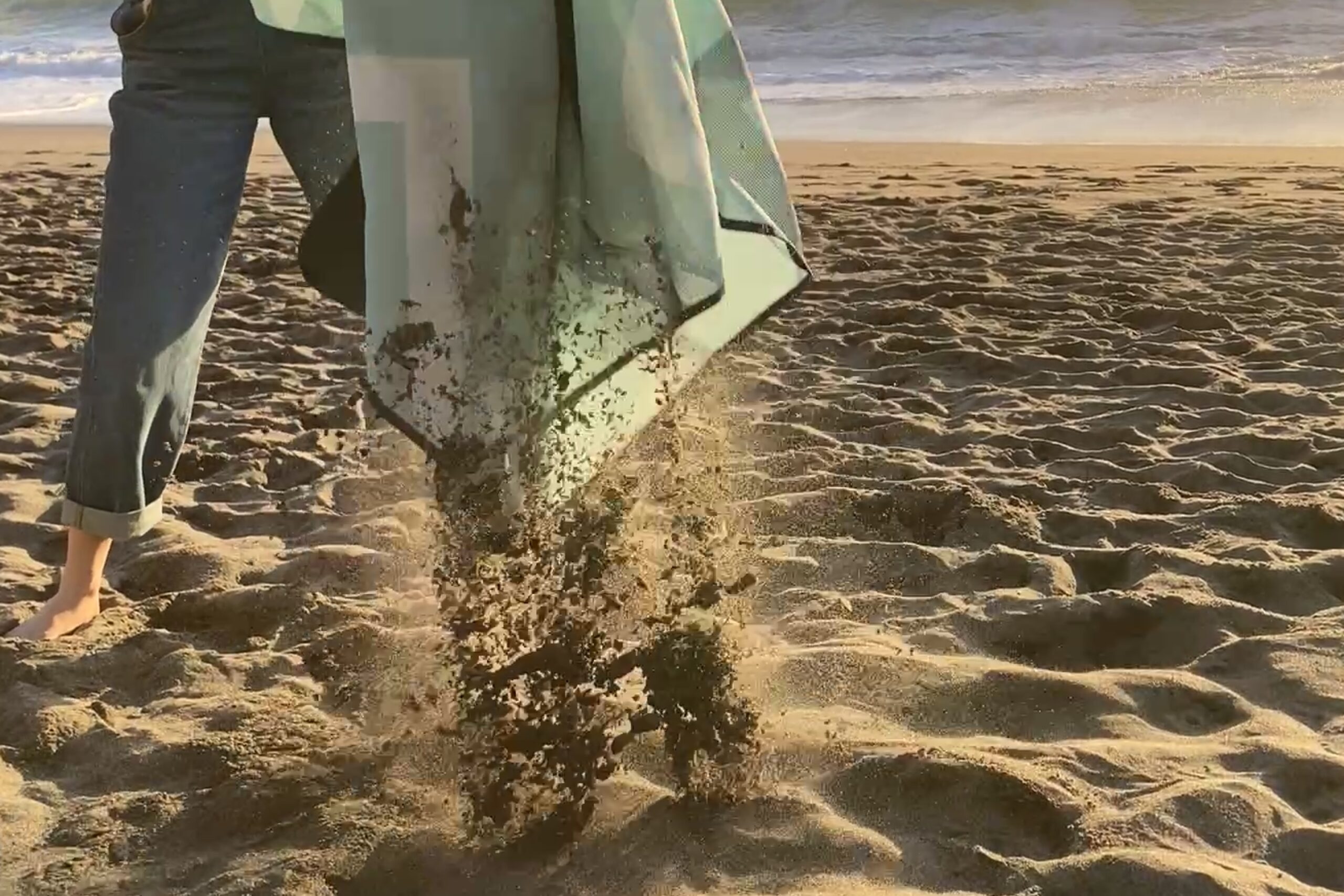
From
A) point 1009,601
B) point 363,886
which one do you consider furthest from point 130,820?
point 1009,601

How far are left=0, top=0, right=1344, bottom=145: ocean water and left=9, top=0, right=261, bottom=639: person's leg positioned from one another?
9.02 m

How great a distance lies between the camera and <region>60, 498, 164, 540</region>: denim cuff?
7.46 feet

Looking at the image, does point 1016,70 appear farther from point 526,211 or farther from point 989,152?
point 526,211

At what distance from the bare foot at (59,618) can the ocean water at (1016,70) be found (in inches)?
358

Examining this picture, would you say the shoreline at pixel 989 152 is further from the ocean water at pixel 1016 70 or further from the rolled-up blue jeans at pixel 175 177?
the rolled-up blue jeans at pixel 175 177

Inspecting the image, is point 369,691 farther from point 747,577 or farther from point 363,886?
point 747,577

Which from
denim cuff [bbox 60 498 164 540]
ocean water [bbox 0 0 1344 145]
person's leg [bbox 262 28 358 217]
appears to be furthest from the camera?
ocean water [bbox 0 0 1344 145]

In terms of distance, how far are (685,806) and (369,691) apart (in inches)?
26.3

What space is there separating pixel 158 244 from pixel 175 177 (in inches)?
4.6

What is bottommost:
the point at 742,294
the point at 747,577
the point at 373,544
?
the point at 373,544

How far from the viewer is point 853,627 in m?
2.47

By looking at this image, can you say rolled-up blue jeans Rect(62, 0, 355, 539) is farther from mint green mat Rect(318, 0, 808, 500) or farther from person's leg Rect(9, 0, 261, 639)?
mint green mat Rect(318, 0, 808, 500)

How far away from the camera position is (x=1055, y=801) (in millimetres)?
1867

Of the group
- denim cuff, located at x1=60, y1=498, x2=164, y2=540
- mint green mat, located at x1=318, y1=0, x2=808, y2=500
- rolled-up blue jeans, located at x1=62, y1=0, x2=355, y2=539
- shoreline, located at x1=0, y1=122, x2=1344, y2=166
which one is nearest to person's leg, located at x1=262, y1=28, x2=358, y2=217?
rolled-up blue jeans, located at x1=62, y1=0, x2=355, y2=539
